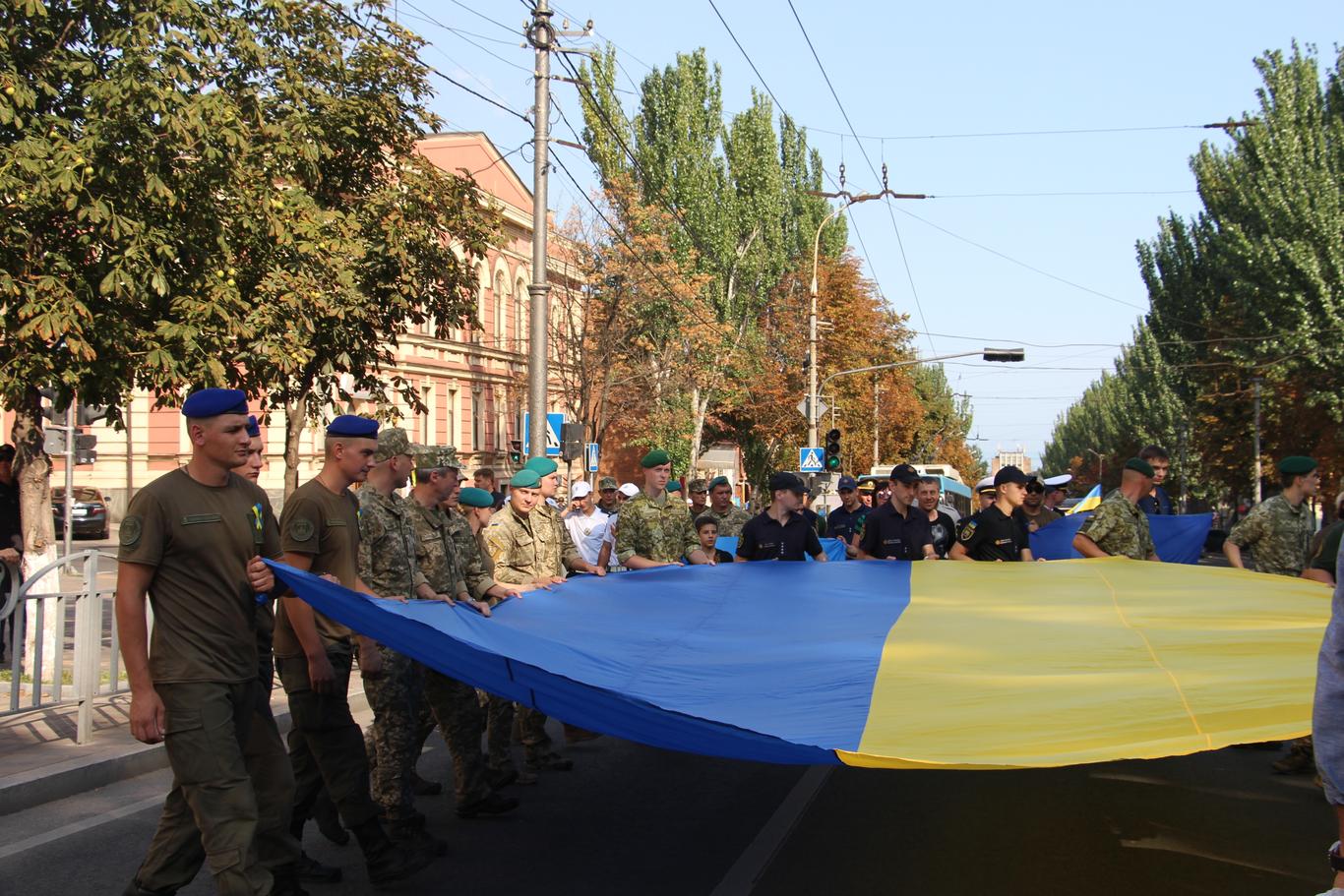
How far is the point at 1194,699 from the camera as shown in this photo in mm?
4906

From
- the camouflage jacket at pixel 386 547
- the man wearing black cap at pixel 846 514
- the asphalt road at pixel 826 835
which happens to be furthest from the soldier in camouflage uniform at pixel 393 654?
the man wearing black cap at pixel 846 514

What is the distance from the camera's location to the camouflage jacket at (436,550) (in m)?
7.17

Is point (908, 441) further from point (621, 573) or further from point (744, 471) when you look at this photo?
point (621, 573)

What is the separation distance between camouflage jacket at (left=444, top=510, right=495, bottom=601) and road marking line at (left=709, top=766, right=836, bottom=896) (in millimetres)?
2038

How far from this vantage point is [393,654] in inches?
252

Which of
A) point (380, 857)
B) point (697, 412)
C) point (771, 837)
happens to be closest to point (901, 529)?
point (771, 837)

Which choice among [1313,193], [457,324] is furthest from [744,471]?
[457,324]

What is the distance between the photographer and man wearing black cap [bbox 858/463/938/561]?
10406mm

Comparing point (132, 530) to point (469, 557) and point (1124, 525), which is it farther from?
point (1124, 525)

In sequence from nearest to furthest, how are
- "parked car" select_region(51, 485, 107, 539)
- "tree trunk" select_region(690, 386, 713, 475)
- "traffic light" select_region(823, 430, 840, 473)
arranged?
"traffic light" select_region(823, 430, 840, 473) → "parked car" select_region(51, 485, 107, 539) → "tree trunk" select_region(690, 386, 713, 475)

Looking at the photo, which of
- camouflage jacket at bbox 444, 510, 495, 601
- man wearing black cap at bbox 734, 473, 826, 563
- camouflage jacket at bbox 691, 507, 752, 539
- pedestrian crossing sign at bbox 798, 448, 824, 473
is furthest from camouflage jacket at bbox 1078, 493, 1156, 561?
pedestrian crossing sign at bbox 798, 448, 824, 473

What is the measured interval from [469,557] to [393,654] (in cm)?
116

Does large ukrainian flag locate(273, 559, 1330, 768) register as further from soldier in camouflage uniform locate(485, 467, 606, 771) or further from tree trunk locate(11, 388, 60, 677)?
tree trunk locate(11, 388, 60, 677)

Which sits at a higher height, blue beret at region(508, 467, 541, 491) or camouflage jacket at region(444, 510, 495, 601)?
blue beret at region(508, 467, 541, 491)
